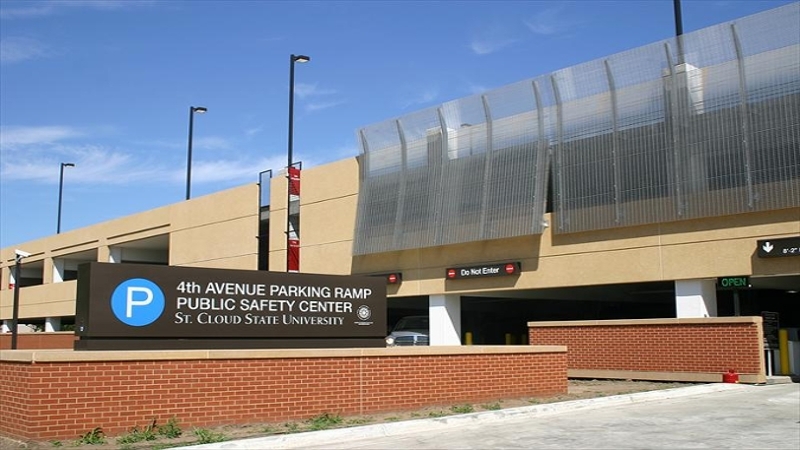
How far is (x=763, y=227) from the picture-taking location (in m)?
20.1

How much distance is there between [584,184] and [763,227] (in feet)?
17.6

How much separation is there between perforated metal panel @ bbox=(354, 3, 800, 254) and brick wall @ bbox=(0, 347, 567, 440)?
882 cm

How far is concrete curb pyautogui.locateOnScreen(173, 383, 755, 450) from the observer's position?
1017 centimetres

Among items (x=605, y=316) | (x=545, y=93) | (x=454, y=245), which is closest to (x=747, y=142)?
(x=545, y=93)

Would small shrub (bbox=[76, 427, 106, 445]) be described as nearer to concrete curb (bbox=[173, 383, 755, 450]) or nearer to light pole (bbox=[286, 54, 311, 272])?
concrete curb (bbox=[173, 383, 755, 450])

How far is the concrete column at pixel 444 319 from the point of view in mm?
28375

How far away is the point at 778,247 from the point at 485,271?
960 cm

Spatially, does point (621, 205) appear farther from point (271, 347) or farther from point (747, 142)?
point (271, 347)

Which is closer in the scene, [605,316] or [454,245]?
[454,245]

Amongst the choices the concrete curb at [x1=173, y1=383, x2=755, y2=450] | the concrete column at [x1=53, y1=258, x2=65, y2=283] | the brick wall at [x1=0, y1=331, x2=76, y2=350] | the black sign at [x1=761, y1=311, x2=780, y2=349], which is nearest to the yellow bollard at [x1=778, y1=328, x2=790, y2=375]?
the black sign at [x1=761, y1=311, x2=780, y2=349]

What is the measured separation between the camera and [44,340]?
32.0 meters

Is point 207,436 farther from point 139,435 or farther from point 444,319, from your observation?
point 444,319

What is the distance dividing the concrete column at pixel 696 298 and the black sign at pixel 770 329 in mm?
1687

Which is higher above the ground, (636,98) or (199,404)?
(636,98)
